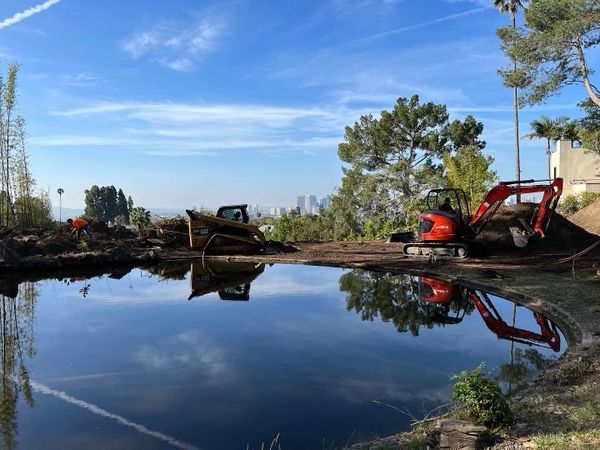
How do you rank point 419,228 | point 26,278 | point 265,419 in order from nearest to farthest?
point 265,419, point 26,278, point 419,228

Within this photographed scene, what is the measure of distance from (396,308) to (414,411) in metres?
5.11

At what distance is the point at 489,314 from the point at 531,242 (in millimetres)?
8147

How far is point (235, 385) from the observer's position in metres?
5.74

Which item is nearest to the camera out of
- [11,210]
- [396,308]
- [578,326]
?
[578,326]

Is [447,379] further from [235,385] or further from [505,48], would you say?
[505,48]

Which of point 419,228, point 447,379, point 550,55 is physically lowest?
point 447,379

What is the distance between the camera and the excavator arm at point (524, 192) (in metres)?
13.8

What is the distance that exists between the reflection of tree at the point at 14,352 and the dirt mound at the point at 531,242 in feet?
43.2

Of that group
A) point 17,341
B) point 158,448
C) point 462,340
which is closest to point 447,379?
point 462,340

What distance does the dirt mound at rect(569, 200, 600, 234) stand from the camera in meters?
21.5

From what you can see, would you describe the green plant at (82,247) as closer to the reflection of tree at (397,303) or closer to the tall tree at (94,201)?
the reflection of tree at (397,303)

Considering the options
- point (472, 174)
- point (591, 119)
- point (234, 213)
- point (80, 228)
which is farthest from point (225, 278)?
point (472, 174)

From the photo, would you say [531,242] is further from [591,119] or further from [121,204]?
[121,204]

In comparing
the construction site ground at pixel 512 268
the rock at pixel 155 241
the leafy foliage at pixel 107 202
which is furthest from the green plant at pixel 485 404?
the leafy foliage at pixel 107 202
